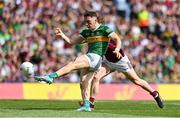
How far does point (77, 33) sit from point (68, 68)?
46.9 ft

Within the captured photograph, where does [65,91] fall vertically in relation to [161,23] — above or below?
below

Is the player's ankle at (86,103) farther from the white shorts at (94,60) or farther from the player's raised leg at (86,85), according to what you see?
the white shorts at (94,60)

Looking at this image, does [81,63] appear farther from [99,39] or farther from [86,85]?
[99,39]

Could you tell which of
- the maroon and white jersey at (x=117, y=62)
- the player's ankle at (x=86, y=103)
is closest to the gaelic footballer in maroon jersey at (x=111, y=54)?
the maroon and white jersey at (x=117, y=62)

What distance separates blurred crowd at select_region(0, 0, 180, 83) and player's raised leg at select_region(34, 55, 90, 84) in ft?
37.8

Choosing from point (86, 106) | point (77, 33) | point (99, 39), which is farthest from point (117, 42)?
point (77, 33)

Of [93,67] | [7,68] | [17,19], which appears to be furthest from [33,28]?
[93,67]

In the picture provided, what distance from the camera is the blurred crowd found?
2827cm

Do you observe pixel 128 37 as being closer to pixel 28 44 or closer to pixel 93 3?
pixel 93 3

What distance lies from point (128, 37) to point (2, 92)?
662cm

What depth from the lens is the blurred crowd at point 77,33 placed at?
28.3 meters

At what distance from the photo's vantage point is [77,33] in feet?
98.2

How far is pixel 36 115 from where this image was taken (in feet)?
47.4

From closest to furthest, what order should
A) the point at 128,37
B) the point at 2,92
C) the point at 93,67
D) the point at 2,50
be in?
1. the point at 93,67
2. the point at 2,92
3. the point at 2,50
4. the point at 128,37
